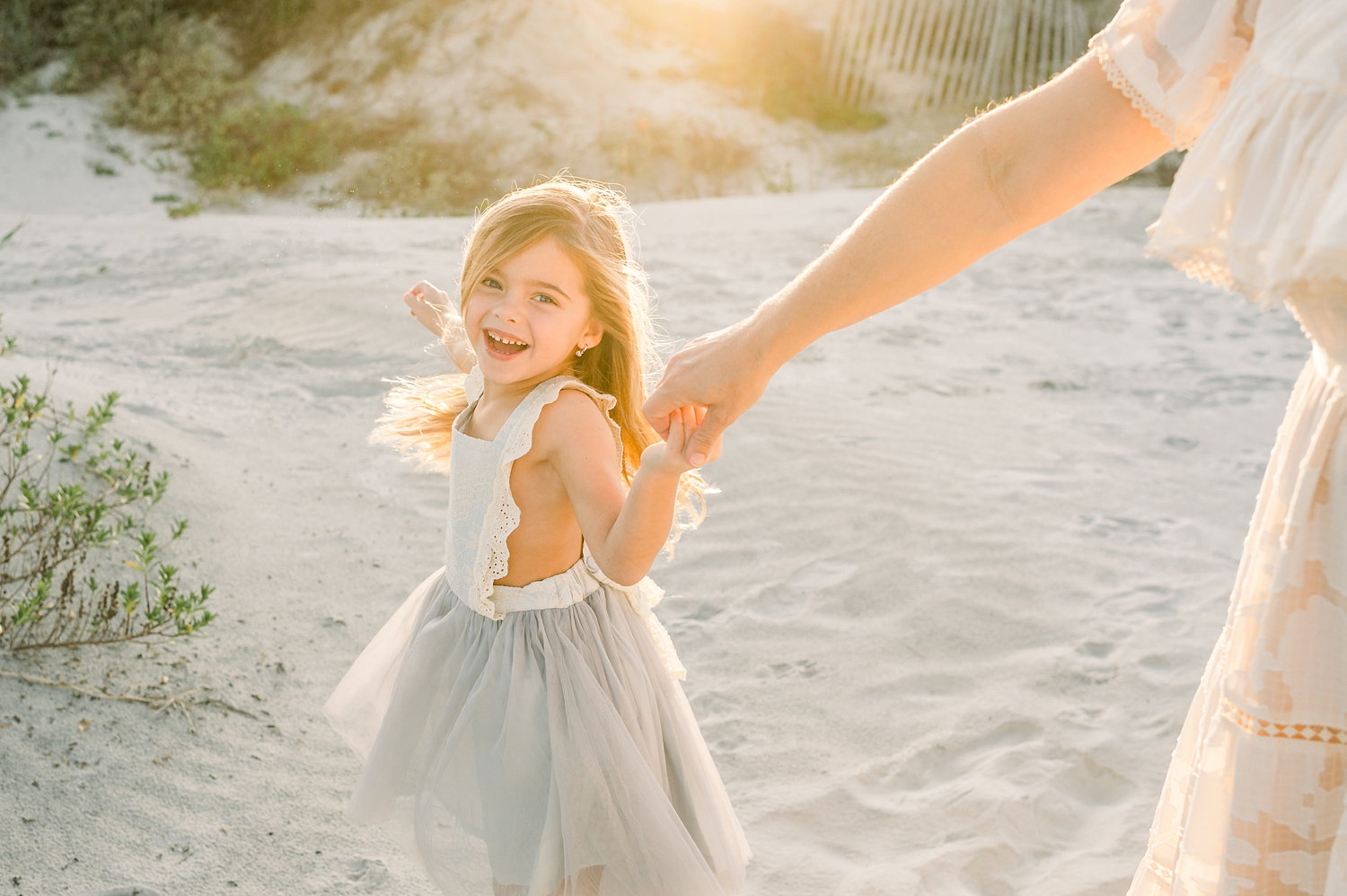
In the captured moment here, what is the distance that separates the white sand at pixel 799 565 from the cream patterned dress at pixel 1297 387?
1.34m

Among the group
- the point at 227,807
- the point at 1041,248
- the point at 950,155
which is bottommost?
the point at 227,807

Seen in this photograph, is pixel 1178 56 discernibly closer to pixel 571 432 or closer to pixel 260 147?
pixel 571 432

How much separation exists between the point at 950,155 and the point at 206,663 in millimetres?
2520

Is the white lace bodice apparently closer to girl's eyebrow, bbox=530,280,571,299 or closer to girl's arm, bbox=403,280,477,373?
girl's eyebrow, bbox=530,280,571,299

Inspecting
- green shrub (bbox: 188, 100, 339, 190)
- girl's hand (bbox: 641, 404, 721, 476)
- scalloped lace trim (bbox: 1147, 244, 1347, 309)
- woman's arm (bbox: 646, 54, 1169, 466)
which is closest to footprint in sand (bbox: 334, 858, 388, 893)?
girl's hand (bbox: 641, 404, 721, 476)

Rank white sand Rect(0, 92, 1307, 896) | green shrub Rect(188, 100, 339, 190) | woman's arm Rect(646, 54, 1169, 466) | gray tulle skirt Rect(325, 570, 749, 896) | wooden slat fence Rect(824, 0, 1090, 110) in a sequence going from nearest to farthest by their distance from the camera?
woman's arm Rect(646, 54, 1169, 466) < gray tulle skirt Rect(325, 570, 749, 896) < white sand Rect(0, 92, 1307, 896) < green shrub Rect(188, 100, 339, 190) < wooden slat fence Rect(824, 0, 1090, 110)

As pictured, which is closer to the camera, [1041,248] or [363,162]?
[1041,248]

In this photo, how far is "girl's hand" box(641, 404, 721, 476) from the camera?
1530 mm

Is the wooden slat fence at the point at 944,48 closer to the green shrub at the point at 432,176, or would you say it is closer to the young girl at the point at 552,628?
the green shrub at the point at 432,176

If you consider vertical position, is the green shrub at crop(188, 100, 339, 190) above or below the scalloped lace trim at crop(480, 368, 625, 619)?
below

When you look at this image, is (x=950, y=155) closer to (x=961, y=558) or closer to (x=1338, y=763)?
(x=1338, y=763)

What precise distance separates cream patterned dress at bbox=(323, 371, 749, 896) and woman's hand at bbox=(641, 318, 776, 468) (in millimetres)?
322

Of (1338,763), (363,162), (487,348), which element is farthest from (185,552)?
(363,162)

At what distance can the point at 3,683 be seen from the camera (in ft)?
8.85
